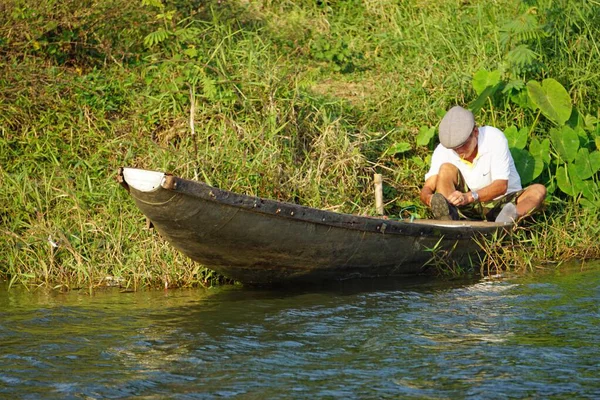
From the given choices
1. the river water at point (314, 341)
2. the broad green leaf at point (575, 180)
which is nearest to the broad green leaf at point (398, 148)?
the broad green leaf at point (575, 180)

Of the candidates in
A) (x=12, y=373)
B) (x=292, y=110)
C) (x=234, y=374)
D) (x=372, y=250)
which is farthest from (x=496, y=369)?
(x=292, y=110)

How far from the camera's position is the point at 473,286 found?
7.20 meters

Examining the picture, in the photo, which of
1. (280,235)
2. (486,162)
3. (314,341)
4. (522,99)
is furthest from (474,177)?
(314,341)

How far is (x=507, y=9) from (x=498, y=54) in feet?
3.48

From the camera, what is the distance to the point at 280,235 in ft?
21.1

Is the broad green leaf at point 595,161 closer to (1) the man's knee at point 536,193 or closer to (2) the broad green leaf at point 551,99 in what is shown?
(2) the broad green leaf at point 551,99

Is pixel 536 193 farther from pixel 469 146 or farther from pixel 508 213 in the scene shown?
pixel 469 146

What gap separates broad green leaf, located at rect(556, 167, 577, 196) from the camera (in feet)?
27.6

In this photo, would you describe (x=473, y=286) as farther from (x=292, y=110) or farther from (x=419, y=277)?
(x=292, y=110)

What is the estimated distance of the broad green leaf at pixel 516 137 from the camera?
8.48 m

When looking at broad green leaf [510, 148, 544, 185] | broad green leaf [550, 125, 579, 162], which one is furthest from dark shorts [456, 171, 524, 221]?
broad green leaf [550, 125, 579, 162]

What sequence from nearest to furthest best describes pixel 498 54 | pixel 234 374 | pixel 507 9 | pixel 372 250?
pixel 234 374 < pixel 372 250 < pixel 498 54 < pixel 507 9

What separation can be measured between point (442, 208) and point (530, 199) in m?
0.79

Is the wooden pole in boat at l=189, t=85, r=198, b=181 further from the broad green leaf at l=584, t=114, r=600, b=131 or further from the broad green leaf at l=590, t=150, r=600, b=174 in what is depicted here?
the broad green leaf at l=584, t=114, r=600, b=131
